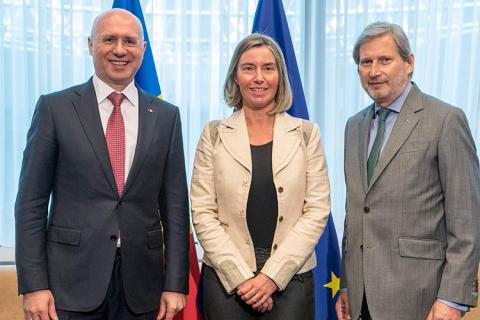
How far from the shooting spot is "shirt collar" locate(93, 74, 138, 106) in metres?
1.95

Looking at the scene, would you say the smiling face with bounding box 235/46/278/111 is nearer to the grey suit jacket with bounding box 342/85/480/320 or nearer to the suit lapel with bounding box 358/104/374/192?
the suit lapel with bounding box 358/104/374/192

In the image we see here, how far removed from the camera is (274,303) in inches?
78.4

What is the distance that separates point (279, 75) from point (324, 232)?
44.1 inches

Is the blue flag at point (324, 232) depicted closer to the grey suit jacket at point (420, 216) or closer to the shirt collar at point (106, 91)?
the grey suit jacket at point (420, 216)

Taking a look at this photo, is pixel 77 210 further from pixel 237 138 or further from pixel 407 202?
pixel 407 202

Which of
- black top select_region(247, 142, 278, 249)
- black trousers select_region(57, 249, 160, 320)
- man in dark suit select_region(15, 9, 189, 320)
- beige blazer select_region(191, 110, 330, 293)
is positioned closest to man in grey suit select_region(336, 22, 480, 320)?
beige blazer select_region(191, 110, 330, 293)

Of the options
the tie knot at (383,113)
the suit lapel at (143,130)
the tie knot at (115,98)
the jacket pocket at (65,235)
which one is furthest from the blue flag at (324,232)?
the jacket pocket at (65,235)

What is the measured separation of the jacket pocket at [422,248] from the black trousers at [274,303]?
421mm

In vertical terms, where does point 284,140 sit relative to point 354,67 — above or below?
below

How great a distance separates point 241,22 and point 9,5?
4.86 feet

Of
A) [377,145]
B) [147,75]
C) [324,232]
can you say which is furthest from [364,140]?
[147,75]

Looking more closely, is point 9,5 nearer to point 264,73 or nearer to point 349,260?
point 264,73

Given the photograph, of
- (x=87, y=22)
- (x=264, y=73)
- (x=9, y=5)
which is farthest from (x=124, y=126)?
(x=9, y=5)

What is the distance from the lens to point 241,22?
3.43 m
